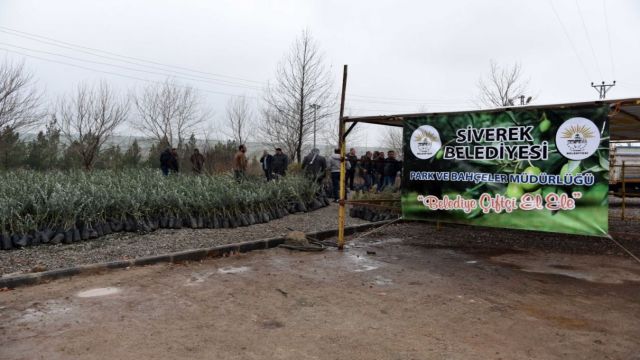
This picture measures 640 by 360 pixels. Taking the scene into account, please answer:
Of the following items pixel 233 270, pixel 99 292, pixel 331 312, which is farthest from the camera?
pixel 233 270

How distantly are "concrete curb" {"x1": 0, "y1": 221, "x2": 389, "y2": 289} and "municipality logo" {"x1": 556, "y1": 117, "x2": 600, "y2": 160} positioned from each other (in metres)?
4.40

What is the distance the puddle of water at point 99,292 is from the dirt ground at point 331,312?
0.01 meters

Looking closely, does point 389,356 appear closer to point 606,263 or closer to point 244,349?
point 244,349

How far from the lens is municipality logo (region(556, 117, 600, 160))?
5.48 metres

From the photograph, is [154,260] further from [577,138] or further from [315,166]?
[315,166]

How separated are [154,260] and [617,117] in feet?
22.1

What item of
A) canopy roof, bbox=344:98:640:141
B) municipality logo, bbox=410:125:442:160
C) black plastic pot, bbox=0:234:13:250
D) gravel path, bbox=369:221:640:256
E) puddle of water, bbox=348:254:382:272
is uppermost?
canopy roof, bbox=344:98:640:141

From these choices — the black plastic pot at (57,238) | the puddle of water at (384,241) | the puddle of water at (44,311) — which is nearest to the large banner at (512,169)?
the puddle of water at (384,241)

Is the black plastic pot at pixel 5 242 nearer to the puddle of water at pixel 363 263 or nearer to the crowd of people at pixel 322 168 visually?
the puddle of water at pixel 363 263

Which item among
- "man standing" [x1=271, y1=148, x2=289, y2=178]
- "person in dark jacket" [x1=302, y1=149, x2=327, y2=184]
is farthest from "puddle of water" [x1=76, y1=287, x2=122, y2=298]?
"man standing" [x1=271, y1=148, x2=289, y2=178]

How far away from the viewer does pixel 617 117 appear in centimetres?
677

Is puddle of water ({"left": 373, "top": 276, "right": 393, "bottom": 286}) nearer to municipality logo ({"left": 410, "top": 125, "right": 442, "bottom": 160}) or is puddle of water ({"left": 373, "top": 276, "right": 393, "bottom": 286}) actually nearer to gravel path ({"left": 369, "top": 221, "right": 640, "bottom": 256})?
municipality logo ({"left": 410, "top": 125, "right": 442, "bottom": 160})

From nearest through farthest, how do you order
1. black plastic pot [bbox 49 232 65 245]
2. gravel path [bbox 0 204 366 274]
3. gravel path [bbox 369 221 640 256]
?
gravel path [bbox 0 204 366 274]
black plastic pot [bbox 49 232 65 245]
gravel path [bbox 369 221 640 256]

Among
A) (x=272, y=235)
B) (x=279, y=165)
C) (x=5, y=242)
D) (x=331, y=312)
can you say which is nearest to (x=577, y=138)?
(x=331, y=312)
